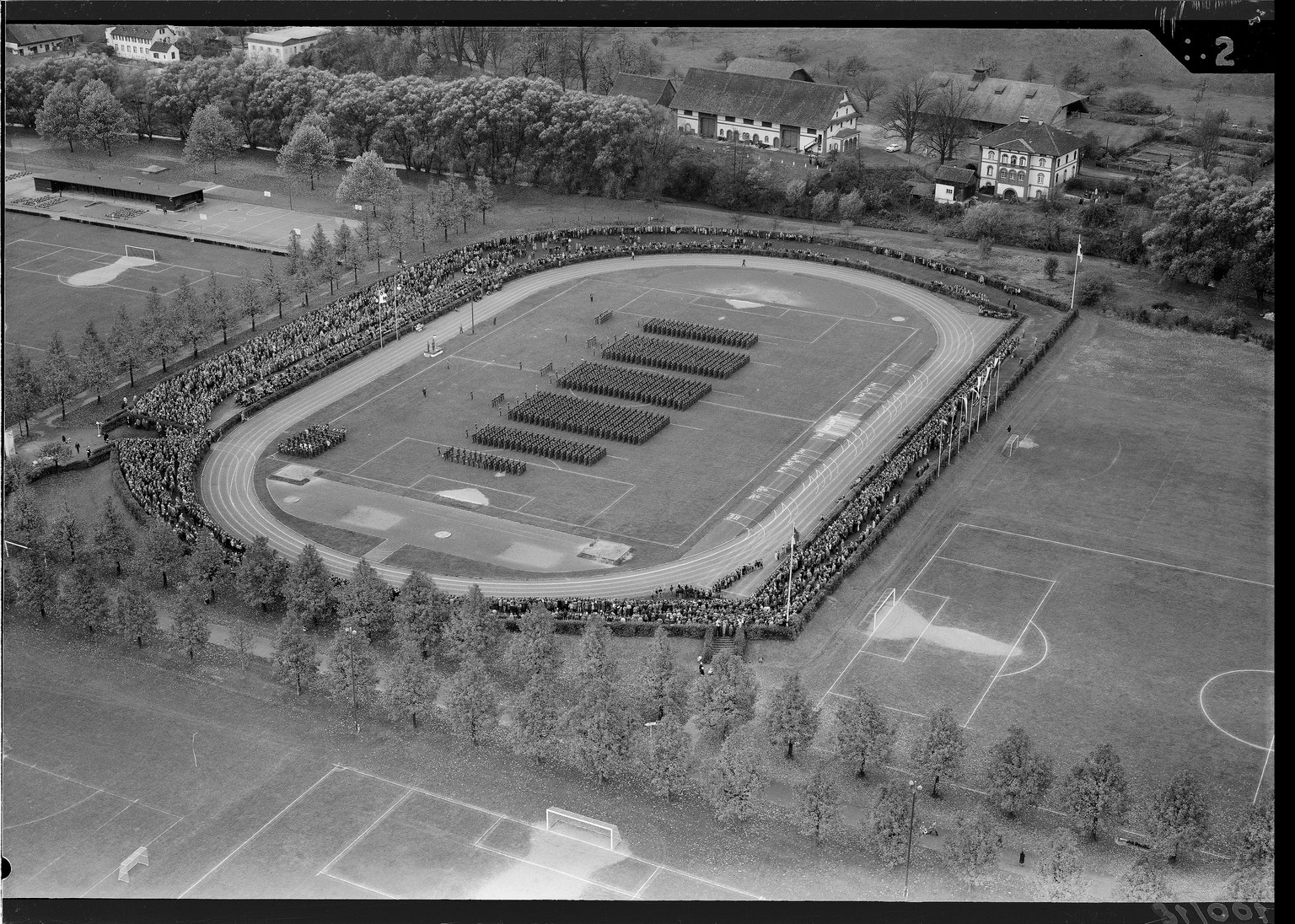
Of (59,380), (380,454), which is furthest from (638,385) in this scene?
(59,380)

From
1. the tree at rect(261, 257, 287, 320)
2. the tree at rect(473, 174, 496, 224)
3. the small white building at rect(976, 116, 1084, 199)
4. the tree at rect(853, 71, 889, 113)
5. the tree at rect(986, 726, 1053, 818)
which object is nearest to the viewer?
the tree at rect(986, 726, 1053, 818)

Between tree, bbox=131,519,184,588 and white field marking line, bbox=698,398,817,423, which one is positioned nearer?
tree, bbox=131,519,184,588

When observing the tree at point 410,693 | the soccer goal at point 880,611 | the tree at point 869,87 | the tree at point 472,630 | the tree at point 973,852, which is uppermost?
the tree at point 869,87

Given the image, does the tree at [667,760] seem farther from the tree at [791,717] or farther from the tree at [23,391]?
the tree at [23,391]

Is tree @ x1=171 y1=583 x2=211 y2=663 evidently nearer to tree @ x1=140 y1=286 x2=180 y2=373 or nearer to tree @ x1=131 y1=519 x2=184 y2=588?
tree @ x1=131 y1=519 x2=184 y2=588

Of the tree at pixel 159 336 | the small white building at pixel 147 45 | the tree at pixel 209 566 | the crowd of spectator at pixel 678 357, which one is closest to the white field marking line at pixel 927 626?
the tree at pixel 209 566

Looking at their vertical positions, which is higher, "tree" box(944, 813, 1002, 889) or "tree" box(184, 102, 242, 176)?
"tree" box(184, 102, 242, 176)

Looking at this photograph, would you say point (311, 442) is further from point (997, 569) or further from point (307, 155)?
point (307, 155)

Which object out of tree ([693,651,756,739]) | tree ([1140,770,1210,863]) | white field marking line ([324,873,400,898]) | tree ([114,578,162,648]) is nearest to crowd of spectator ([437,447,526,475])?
tree ([114,578,162,648])
